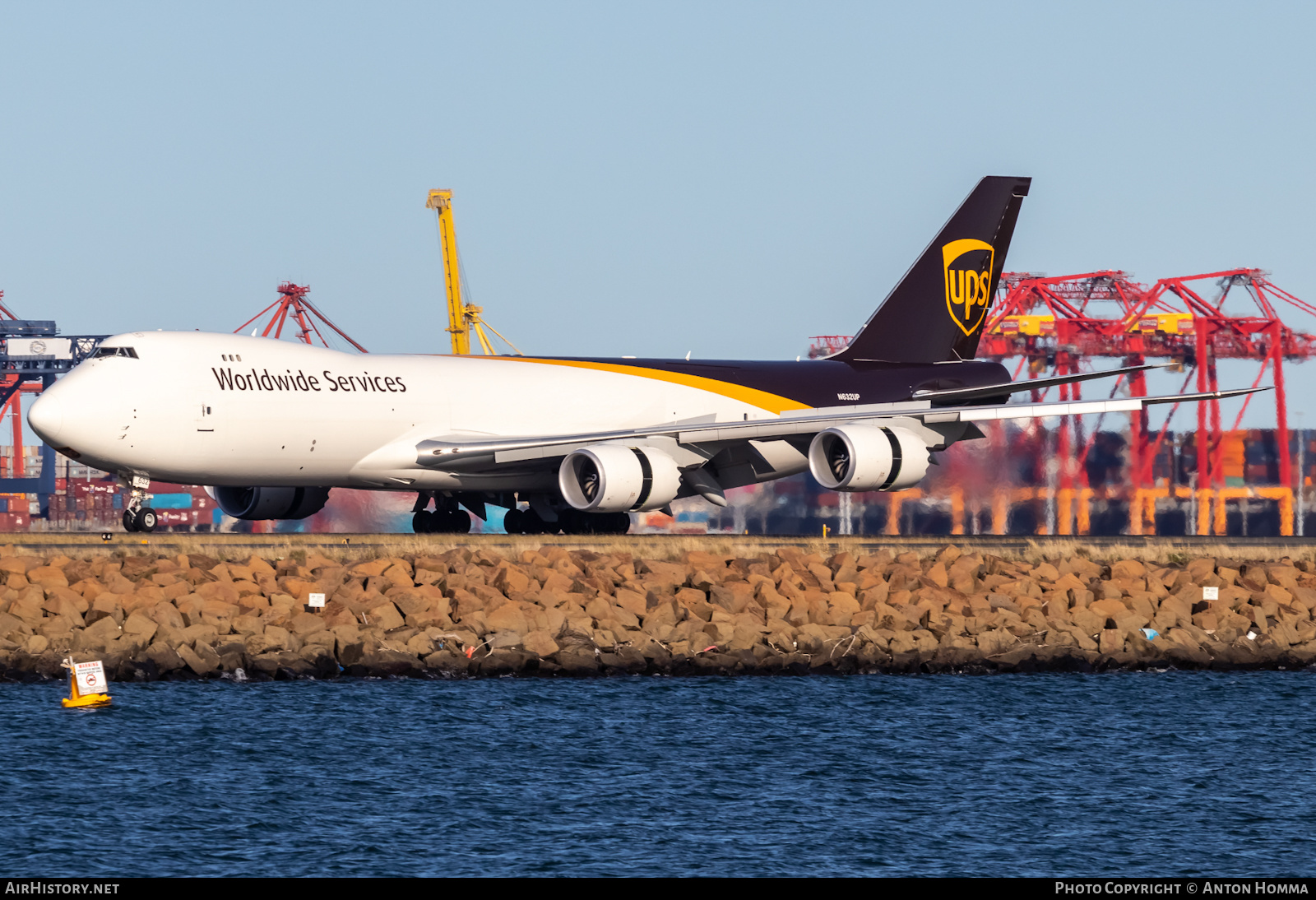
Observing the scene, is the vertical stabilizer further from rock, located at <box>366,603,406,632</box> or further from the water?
rock, located at <box>366,603,406,632</box>

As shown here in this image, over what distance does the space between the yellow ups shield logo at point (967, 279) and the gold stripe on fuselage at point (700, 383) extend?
594 cm

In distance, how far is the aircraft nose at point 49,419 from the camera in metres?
33.0

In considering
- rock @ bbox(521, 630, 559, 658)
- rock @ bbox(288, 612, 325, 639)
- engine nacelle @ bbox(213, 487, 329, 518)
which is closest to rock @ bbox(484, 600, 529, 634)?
rock @ bbox(521, 630, 559, 658)

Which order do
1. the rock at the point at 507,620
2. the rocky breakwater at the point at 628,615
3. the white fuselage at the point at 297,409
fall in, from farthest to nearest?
the white fuselage at the point at 297,409 < the rock at the point at 507,620 < the rocky breakwater at the point at 628,615

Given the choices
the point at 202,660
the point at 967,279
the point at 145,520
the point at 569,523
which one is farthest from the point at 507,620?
the point at 967,279

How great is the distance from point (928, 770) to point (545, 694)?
6.20 meters

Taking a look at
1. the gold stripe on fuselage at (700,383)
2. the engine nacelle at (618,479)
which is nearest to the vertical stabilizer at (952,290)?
the gold stripe on fuselage at (700,383)

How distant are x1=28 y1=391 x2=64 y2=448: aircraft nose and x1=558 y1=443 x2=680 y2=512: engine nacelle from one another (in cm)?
972

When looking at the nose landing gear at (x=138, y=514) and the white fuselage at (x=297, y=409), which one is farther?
the nose landing gear at (x=138, y=514)

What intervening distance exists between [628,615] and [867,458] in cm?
Answer: 1089

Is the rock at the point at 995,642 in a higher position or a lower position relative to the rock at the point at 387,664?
lower

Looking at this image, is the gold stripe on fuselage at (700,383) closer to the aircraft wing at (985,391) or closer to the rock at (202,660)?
the aircraft wing at (985,391)

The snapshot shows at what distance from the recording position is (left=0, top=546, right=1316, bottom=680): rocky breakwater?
84.0 ft
